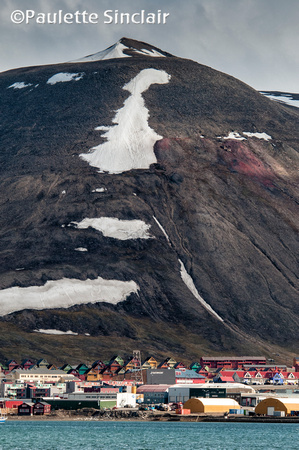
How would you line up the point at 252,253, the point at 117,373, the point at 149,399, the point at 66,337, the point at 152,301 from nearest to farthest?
the point at 149,399 < the point at 117,373 < the point at 66,337 < the point at 152,301 < the point at 252,253

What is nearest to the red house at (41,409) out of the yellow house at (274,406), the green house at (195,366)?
the yellow house at (274,406)

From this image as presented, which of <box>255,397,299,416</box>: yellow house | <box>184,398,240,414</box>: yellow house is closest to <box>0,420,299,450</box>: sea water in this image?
<box>184,398,240,414</box>: yellow house

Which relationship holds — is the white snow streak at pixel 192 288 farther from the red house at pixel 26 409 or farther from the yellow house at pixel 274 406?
the red house at pixel 26 409

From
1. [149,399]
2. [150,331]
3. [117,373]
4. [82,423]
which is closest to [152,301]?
[150,331]

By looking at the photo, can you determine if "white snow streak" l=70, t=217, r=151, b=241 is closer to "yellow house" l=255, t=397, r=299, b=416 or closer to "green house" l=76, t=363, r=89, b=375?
"green house" l=76, t=363, r=89, b=375

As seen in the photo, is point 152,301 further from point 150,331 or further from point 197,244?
point 197,244

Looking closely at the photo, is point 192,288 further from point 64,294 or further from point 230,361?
point 230,361
